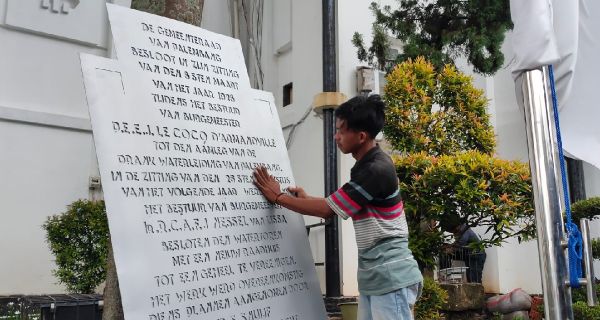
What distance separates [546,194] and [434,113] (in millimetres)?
3905

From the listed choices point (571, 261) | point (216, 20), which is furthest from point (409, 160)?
point (216, 20)

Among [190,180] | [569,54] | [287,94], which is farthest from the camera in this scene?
[287,94]

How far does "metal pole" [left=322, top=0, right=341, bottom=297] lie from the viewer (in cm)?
539

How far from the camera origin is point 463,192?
4211 mm

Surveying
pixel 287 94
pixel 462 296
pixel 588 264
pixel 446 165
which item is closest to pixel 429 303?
pixel 446 165

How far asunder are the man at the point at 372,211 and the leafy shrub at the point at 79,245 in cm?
487

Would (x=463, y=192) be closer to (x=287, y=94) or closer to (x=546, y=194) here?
(x=546, y=194)

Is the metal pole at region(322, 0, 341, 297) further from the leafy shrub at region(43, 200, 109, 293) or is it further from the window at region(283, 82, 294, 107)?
the leafy shrub at region(43, 200, 109, 293)

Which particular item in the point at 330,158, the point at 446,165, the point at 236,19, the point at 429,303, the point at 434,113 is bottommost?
the point at 429,303

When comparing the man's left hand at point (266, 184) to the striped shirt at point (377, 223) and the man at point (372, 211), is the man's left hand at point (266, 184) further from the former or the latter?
the striped shirt at point (377, 223)

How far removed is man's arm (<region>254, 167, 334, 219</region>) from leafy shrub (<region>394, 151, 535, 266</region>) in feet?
6.17

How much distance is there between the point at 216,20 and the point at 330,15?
3754 millimetres

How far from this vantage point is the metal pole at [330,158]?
212 inches

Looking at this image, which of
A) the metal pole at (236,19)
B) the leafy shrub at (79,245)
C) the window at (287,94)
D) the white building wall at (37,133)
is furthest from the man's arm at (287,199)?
the metal pole at (236,19)
